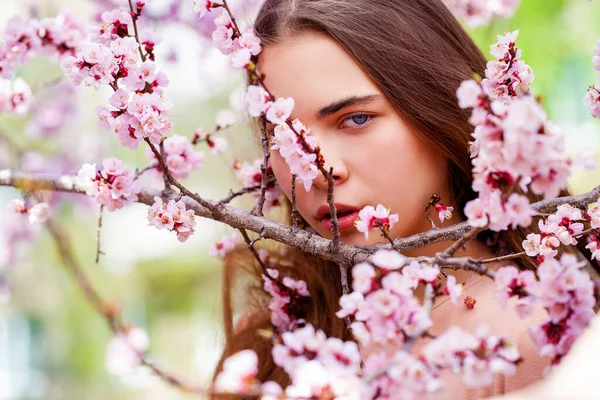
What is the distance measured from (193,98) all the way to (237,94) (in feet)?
19.5

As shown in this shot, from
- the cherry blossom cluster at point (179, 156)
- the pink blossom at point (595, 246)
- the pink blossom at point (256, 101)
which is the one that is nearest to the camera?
the pink blossom at point (256, 101)

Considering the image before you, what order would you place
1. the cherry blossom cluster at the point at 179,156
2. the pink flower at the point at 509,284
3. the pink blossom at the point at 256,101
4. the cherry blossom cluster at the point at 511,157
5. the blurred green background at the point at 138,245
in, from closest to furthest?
the cherry blossom cluster at the point at 511,157
the pink flower at the point at 509,284
the pink blossom at the point at 256,101
the cherry blossom cluster at the point at 179,156
the blurred green background at the point at 138,245

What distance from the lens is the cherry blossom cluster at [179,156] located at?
1.47m

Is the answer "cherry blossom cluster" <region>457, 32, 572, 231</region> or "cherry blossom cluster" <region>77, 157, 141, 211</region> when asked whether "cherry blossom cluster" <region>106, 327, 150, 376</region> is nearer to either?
"cherry blossom cluster" <region>77, 157, 141, 211</region>

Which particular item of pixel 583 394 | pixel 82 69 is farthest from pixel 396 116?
pixel 583 394

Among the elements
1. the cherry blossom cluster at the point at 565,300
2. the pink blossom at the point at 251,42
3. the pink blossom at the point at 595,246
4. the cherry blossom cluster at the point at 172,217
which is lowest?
the cherry blossom cluster at the point at 565,300

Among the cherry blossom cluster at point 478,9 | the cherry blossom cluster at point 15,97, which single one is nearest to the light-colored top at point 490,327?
the cherry blossom cluster at point 478,9

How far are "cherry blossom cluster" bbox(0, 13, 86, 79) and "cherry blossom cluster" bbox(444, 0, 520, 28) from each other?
112cm

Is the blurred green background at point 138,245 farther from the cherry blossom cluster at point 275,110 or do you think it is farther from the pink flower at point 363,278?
the pink flower at point 363,278

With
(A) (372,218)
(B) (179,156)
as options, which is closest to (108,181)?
(B) (179,156)

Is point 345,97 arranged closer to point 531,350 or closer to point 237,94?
point 531,350

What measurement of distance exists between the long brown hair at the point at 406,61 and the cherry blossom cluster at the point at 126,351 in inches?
9.7

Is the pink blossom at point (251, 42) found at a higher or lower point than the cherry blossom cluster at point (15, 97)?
lower

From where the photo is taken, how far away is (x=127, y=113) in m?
1.13
